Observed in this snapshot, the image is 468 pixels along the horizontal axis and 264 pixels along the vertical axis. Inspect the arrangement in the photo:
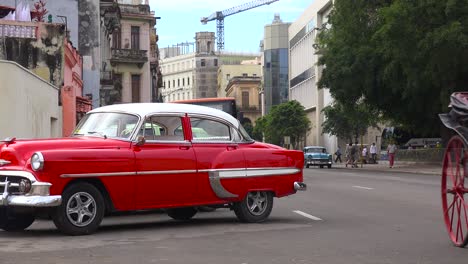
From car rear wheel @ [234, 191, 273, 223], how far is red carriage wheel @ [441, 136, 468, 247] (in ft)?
12.1

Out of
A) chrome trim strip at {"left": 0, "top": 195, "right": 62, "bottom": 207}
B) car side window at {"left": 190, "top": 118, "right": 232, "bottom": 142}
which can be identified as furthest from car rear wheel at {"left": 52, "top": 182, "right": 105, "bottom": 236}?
car side window at {"left": 190, "top": 118, "right": 232, "bottom": 142}

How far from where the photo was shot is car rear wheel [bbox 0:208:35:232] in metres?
11.1

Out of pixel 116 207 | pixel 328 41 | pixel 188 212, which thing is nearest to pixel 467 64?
pixel 328 41

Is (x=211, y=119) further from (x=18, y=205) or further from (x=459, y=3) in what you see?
(x=459, y=3)

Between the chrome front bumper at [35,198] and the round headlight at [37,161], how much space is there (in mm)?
145

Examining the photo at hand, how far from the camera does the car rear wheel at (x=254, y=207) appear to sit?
12094 mm

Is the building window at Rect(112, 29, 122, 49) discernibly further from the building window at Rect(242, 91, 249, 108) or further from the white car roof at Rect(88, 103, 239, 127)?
the building window at Rect(242, 91, 249, 108)

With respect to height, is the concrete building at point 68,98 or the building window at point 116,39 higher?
the building window at point 116,39

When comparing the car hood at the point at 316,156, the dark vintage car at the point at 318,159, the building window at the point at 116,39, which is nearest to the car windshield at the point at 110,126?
the dark vintage car at the point at 318,159

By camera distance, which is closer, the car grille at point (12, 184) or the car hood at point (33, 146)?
the car grille at point (12, 184)

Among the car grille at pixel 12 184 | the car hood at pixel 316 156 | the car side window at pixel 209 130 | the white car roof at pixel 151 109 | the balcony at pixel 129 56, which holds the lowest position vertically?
the car grille at pixel 12 184

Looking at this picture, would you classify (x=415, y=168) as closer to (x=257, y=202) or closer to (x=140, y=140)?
(x=257, y=202)

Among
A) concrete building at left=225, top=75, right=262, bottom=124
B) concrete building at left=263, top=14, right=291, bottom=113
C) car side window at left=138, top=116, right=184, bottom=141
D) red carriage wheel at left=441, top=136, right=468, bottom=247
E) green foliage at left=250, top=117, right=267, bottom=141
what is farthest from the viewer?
concrete building at left=225, top=75, right=262, bottom=124

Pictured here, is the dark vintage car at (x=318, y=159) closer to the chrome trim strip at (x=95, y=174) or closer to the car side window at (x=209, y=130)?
the car side window at (x=209, y=130)
